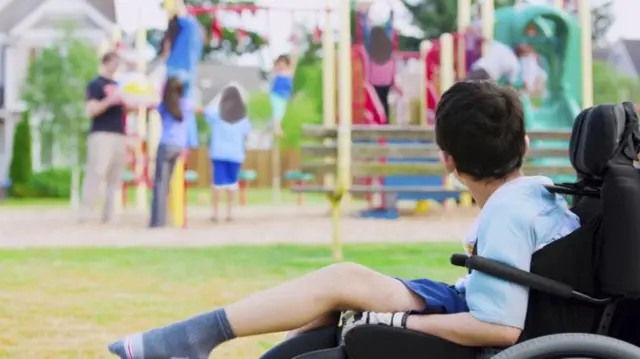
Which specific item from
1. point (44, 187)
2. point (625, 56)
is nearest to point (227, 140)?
point (44, 187)

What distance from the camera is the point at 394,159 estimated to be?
12.6m

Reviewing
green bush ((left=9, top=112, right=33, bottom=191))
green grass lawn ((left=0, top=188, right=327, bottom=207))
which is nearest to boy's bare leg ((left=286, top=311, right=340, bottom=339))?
green grass lawn ((left=0, top=188, right=327, bottom=207))

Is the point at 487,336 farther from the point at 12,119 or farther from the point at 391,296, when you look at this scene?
the point at 12,119

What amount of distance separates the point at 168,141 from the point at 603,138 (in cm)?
874

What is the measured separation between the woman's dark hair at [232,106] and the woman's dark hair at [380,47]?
2.05 m

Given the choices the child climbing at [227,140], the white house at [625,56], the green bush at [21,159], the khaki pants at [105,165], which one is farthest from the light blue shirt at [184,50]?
the white house at [625,56]

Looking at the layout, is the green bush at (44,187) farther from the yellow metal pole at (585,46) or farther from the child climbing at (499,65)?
the yellow metal pole at (585,46)

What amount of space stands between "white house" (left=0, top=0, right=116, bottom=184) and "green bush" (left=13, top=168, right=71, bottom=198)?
628 cm

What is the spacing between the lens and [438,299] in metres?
2.49

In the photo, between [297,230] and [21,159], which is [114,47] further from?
[21,159]

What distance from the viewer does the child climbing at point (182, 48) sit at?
1101 cm

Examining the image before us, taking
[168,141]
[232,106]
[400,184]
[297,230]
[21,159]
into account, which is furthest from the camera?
[21,159]

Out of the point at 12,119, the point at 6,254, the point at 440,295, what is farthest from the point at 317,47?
the point at 440,295

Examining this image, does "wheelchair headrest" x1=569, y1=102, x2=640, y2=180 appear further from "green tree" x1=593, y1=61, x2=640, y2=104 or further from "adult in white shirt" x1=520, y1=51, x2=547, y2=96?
"green tree" x1=593, y1=61, x2=640, y2=104
